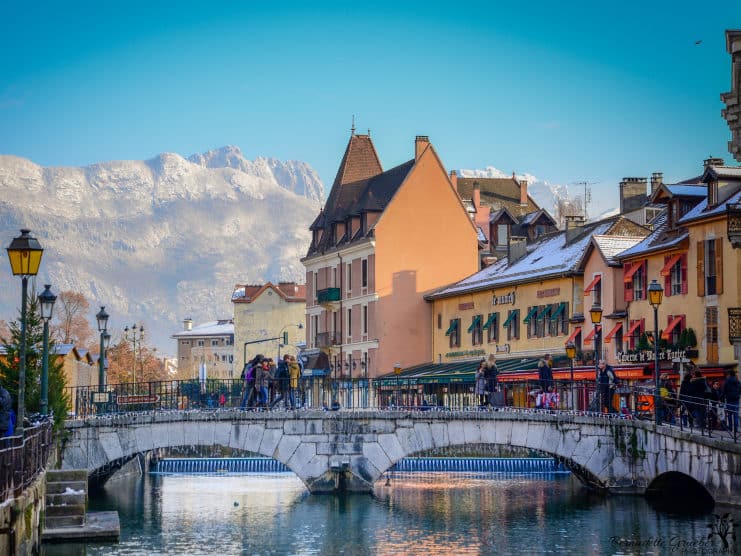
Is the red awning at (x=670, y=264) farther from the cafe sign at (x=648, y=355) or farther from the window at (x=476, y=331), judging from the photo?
the window at (x=476, y=331)

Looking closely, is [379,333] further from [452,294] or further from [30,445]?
[30,445]

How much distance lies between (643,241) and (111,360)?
88282 mm

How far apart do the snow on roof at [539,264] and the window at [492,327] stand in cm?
168

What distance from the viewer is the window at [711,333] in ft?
180

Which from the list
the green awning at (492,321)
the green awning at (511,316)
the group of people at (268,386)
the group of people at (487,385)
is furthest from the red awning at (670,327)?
the green awning at (492,321)

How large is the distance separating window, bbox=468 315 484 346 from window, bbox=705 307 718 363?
25.7 m

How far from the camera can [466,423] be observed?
52.1 m

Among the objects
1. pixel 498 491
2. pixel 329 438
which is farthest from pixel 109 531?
pixel 498 491

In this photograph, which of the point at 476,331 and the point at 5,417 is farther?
the point at 476,331

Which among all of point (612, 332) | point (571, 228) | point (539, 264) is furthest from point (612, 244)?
point (571, 228)

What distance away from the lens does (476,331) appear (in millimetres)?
81562

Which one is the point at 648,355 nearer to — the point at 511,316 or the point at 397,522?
the point at 397,522

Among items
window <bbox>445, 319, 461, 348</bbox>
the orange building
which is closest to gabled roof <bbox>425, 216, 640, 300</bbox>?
window <bbox>445, 319, 461, 348</bbox>

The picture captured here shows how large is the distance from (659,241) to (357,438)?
17086 millimetres
